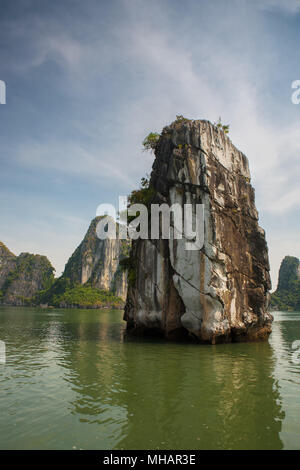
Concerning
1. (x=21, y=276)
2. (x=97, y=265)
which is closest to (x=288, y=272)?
(x=97, y=265)

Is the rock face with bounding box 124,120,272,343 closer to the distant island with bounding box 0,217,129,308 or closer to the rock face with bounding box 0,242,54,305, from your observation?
the distant island with bounding box 0,217,129,308

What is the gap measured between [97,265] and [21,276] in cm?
4856

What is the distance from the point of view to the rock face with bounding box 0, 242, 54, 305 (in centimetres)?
14951

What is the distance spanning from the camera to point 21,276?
15588cm

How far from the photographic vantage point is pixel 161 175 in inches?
910

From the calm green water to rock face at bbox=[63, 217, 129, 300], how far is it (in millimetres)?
115235

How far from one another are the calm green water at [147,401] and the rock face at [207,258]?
4161mm

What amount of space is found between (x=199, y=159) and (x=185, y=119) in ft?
16.3

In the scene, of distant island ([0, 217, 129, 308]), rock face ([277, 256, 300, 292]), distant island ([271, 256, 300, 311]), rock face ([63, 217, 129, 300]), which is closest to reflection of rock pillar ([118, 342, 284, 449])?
distant island ([0, 217, 129, 308])

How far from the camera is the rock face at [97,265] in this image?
13125 centimetres

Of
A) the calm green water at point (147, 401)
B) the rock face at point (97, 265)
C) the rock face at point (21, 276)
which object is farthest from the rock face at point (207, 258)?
the rock face at point (21, 276)

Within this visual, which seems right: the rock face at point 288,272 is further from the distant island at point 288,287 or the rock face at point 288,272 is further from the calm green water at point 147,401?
the calm green water at point 147,401

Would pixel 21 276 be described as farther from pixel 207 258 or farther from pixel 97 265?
pixel 207 258

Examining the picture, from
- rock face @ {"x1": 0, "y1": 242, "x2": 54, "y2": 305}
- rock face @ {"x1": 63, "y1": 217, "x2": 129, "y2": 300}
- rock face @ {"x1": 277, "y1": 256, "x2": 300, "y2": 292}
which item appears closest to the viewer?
rock face @ {"x1": 277, "y1": 256, "x2": 300, "y2": 292}
